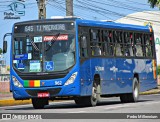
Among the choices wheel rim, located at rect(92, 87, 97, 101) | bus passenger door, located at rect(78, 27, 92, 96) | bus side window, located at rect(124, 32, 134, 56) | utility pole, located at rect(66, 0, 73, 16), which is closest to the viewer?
bus passenger door, located at rect(78, 27, 92, 96)

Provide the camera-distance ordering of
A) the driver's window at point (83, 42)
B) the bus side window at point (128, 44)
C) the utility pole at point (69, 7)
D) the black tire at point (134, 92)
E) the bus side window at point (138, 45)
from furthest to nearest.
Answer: the utility pole at point (69, 7) → the bus side window at point (138, 45) → the black tire at point (134, 92) → the bus side window at point (128, 44) → the driver's window at point (83, 42)

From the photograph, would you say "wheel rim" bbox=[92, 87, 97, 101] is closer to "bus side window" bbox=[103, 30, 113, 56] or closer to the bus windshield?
"bus side window" bbox=[103, 30, 113, 56]

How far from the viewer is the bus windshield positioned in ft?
71.5

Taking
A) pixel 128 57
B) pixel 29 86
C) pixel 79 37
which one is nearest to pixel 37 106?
pixel 29 86

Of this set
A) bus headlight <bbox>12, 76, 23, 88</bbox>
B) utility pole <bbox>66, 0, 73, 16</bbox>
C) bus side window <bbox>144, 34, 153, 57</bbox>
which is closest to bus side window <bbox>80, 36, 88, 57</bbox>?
bus headlight <bbox>12, 76, 23, 88</bbox>

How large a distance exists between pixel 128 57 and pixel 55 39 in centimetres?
500

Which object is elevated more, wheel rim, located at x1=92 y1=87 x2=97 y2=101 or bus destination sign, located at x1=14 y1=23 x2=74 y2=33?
bus destination sign, located at x1=14 y1=23 x2=74 y2=33

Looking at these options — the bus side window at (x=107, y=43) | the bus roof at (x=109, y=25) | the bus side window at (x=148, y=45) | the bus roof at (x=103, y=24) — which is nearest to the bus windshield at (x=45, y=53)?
the bus roof at (x=103, y=24)

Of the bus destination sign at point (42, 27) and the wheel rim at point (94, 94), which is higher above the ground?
the bus destination sign at point (42, 27)

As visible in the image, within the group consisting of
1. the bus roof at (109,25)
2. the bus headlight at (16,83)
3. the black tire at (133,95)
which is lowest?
the black tire at (133,95)

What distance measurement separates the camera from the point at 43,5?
35.4m

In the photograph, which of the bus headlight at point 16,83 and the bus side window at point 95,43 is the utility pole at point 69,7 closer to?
the bus side window at point 95,43

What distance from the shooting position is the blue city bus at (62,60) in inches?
858

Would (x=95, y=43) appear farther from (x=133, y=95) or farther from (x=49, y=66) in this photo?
(x=133, y=95)
